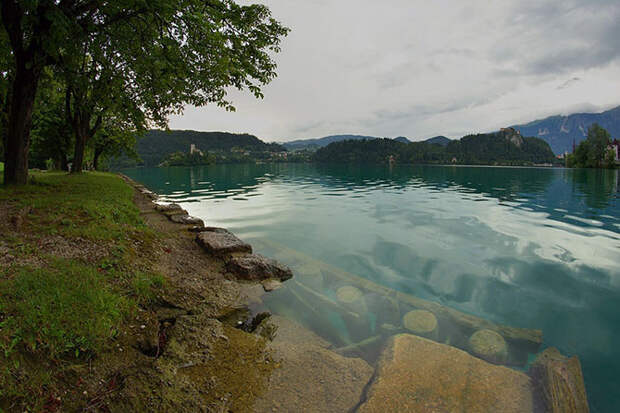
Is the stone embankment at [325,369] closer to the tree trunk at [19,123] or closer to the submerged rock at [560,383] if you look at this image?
the submerged rock at [560,383]

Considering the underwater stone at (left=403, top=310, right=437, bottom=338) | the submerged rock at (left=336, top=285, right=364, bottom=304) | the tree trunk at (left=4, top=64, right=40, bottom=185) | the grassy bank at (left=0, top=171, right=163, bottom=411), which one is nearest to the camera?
the grassy bank at (left=0, top=171, right=163, bottom=411)

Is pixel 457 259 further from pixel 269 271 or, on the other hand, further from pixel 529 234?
pixel 269 271

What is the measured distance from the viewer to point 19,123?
12242 mm

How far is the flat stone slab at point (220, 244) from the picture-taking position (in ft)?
29.1

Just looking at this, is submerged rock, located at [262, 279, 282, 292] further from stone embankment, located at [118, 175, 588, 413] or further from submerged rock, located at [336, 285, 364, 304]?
submerged rock, located at [336, 285, 364, 304]

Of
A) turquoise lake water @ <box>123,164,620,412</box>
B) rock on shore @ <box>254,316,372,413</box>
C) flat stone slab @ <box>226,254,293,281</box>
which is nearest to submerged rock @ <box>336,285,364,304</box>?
turquoise lake water @ <box>123,164,620,412</box>

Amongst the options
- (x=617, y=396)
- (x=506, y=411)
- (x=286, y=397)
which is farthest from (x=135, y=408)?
(x=617, y=396)

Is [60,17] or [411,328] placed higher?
[60,17]

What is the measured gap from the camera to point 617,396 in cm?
474

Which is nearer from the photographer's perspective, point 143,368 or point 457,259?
point 143,368

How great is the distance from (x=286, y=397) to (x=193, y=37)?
39.4 ft

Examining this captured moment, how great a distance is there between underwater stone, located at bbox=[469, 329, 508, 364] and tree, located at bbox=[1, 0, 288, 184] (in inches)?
446

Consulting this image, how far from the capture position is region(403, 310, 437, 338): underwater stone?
6.24 m

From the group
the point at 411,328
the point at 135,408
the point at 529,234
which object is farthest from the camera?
the point at 529,234
